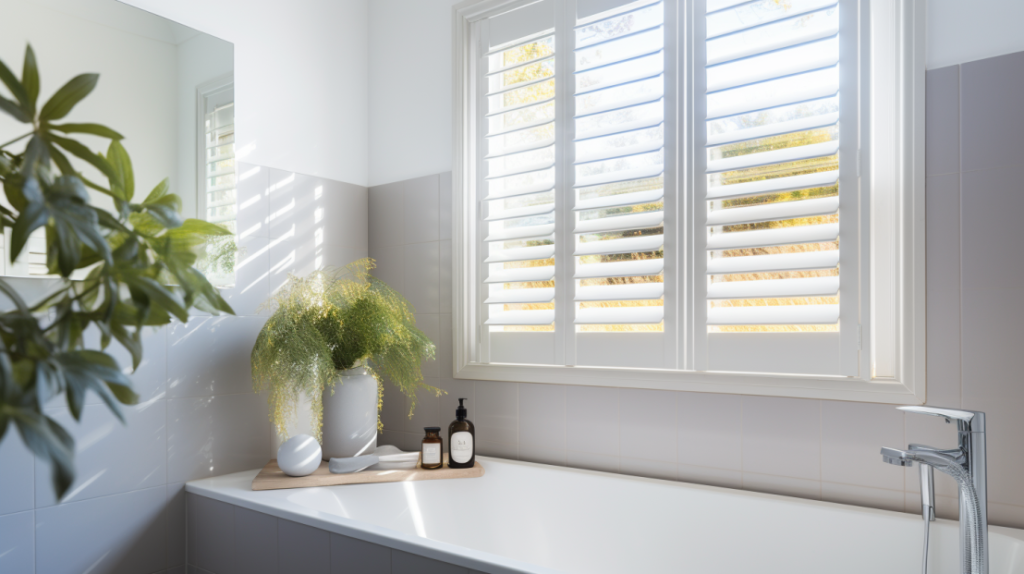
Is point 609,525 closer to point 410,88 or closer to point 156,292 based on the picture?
point 156,292

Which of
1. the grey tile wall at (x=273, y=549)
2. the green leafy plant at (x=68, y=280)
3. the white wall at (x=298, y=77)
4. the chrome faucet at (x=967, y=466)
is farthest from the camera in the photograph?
the white wall at (x=298, y=77)

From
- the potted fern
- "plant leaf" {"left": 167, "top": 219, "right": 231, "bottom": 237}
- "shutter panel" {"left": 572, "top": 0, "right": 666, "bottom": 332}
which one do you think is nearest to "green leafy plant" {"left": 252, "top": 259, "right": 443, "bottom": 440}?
the potted fern

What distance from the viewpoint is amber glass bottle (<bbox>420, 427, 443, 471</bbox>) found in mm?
2000

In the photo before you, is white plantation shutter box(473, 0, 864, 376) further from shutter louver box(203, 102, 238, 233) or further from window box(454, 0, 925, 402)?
shutter louver box(203, 102, 238, 233)

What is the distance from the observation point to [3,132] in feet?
5.03

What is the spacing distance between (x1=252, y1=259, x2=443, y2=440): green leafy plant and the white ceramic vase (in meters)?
0.03

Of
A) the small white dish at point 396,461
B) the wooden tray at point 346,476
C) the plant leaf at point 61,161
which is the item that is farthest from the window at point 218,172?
the plant leaf at point 61,161

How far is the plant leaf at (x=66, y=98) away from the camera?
0.47 m

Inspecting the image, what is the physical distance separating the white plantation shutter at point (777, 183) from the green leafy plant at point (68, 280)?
4.85 feet

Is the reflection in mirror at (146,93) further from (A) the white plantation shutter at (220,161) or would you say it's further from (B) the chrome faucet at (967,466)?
(B) the chrome faucet at (967,466)

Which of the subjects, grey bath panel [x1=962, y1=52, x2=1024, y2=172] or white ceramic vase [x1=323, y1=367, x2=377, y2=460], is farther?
white ceramic vase [x1=323, y1=367, x2=377, y2=460]

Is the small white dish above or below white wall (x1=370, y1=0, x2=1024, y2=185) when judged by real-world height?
below

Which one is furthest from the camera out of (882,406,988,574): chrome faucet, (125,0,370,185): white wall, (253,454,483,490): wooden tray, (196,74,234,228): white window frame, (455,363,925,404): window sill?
(125,0,370,185): white wall

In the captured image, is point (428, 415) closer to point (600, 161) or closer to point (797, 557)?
point (600, 161)
